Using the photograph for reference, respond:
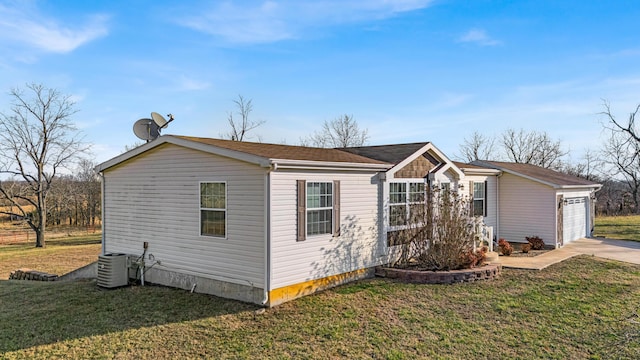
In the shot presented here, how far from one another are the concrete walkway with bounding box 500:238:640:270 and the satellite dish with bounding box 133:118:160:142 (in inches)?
404

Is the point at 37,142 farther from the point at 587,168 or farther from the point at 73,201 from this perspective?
the point at 587,168

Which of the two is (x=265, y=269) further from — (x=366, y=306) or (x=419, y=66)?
(x=419, y=66)

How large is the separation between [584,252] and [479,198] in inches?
148

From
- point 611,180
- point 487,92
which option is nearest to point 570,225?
point 487,92

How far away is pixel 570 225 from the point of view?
16.3 m

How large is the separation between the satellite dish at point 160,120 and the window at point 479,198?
1036cm

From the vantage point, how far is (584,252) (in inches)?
539

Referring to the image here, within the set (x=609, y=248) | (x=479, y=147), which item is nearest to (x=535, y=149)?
(x=479, y=147)

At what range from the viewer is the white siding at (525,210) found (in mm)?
14656

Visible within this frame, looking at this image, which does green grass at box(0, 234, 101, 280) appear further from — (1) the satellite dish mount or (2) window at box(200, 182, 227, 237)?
(2) window at box(200, 182, 227, 237)

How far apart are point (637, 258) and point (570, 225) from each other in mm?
3651

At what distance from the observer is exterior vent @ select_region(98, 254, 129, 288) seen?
9223mm

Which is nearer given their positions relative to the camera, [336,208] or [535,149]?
[336,208]

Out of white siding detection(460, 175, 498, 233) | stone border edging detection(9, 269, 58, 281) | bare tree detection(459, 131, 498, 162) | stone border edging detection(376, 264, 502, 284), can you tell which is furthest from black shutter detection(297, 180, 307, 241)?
bare tree detection(459, 131, 498, 162)
